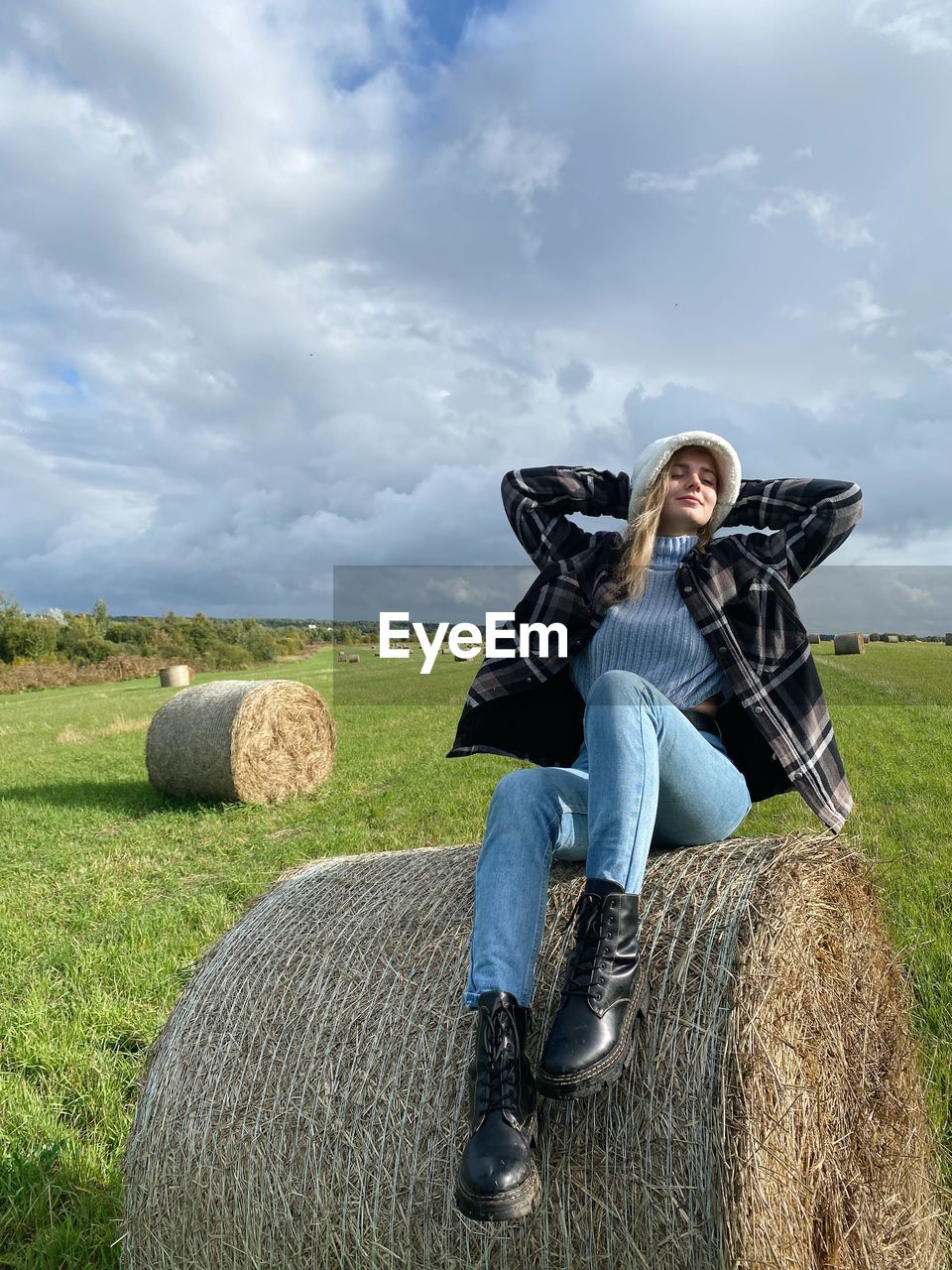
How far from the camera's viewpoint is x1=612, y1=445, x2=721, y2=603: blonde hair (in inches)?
141

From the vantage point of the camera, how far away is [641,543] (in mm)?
3609

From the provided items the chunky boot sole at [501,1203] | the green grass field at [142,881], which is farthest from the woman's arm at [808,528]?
the chunky boot sole at [501,1203]

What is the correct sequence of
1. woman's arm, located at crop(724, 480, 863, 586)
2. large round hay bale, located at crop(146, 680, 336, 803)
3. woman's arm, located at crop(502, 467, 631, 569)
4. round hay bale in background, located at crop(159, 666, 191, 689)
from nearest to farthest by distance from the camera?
woman's arm, located at crop(724, 480, 863, 586) < woman's arm, located at crop(502, 467, 631, 569) < large round hay bale, located at crop(146, 680, 336, 803) < round hay bale in background, located at crop(159, 666, 191, 689)

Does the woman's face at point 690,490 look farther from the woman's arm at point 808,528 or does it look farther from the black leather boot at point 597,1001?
the black leather boot at point 597,1001

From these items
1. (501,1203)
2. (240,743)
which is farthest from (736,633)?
(240,743)

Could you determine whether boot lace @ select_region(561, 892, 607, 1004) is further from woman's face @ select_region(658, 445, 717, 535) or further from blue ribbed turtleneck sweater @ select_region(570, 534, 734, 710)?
woman's face @ select_region(658, 445, 717, 535)

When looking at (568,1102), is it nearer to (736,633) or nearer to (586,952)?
(586,952)

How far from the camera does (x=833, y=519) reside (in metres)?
3.68

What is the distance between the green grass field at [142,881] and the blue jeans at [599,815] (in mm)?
1189

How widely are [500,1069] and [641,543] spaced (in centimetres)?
210

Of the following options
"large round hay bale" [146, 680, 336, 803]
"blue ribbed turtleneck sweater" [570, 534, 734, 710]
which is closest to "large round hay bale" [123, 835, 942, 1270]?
"blue ribbed turtleneck sweater" [570, 534, 734, 710]

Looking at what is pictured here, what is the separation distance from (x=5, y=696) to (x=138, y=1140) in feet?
158

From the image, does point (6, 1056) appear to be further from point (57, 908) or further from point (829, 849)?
point (829, 849)

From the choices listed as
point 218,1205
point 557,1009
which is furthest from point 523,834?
point 218,1205
